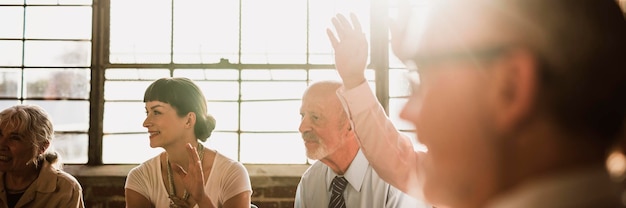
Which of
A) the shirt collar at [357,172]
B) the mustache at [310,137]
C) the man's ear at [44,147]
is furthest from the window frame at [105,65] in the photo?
the shirt collar at [357,172]

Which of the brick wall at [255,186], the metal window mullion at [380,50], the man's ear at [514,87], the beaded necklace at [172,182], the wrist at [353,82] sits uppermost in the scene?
the metal window mullion at [380,50]

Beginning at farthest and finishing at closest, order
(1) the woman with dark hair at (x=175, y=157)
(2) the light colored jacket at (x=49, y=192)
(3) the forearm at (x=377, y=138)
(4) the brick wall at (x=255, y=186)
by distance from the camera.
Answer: (4) the brick wall at (x=255, y=186) → (2) the light colored jacket at (x=49, y=192) → (1) the woman with dark hair at (x=175, y=157) → (3) the forearm at (x=377, y=138)

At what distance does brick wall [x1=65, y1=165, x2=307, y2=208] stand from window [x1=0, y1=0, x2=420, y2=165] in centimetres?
21

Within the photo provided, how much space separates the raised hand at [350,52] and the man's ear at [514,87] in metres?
1.05

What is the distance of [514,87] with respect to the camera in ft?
1.66

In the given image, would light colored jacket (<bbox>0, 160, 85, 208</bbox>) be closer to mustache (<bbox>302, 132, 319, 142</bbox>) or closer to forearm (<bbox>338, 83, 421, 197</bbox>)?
mustache (<bbox>302, 132, 319, 142</bbox>)

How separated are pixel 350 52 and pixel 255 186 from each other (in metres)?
2.99

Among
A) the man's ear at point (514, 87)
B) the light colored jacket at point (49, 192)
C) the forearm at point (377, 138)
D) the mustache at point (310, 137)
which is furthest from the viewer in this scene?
the light colored jacket at point (49, 192)

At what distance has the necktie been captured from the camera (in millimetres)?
2670

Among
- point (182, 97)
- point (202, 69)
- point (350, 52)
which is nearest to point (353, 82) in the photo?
point (350, 52)

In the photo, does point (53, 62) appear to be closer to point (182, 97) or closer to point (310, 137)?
point (182, 97)

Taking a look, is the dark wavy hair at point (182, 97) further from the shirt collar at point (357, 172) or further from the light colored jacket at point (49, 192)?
the shirt collar at point (357, 172)

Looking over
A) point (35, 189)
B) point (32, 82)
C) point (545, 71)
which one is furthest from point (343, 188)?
point (32, 82)

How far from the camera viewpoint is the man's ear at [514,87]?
0.50 m
